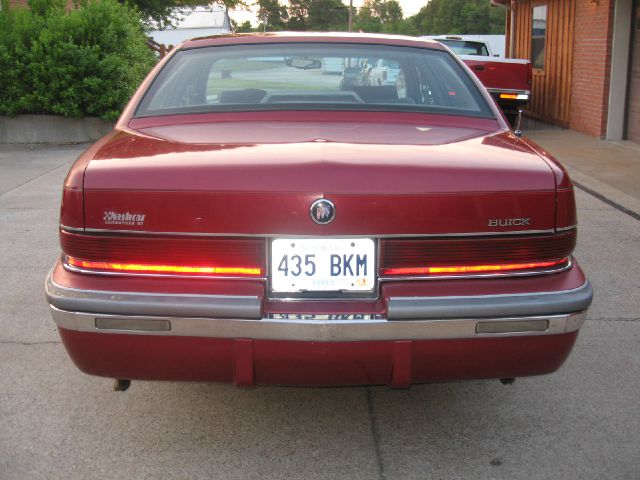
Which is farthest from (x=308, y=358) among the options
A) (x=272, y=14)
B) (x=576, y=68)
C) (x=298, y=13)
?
(x=298, y=13)

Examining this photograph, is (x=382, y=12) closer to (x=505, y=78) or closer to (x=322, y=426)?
(x=505, y=78)

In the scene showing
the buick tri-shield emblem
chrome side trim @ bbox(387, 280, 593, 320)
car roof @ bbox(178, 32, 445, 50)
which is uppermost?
car roof @ bbox(178, 32, 445, 50)

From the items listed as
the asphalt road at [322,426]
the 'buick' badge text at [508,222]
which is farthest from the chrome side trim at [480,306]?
the asphalt road at [322,426]

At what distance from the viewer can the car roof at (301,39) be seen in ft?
14.2

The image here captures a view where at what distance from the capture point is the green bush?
1259 centimetres

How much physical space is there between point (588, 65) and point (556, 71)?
1.93 meters

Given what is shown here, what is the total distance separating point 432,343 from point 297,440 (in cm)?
83

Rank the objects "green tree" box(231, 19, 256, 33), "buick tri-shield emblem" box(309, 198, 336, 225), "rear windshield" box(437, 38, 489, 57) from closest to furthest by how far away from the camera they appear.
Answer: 1. "buick tri-shield emblem" box(309, 198, 336, 225)
2. "rear windshield" box(437, 38, 489, 57)
3. "green tree" box(231, 19, 256, 33)

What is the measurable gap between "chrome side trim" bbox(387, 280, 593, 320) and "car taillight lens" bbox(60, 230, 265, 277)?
49cm

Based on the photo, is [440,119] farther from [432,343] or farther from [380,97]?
[432,343]

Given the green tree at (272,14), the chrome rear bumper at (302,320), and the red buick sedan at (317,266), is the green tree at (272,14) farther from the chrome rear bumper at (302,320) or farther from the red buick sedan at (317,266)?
the chrome rear bumper at (302,320)

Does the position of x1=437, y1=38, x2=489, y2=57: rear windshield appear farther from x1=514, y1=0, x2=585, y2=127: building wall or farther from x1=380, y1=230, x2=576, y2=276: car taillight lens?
x1=380, y1=230, x2=576, y2=276: car taillight lens

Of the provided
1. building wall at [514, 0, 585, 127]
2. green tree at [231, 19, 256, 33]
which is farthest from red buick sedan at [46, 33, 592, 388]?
green tree at [231, 19, 256, 33]

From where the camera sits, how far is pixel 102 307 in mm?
2916
